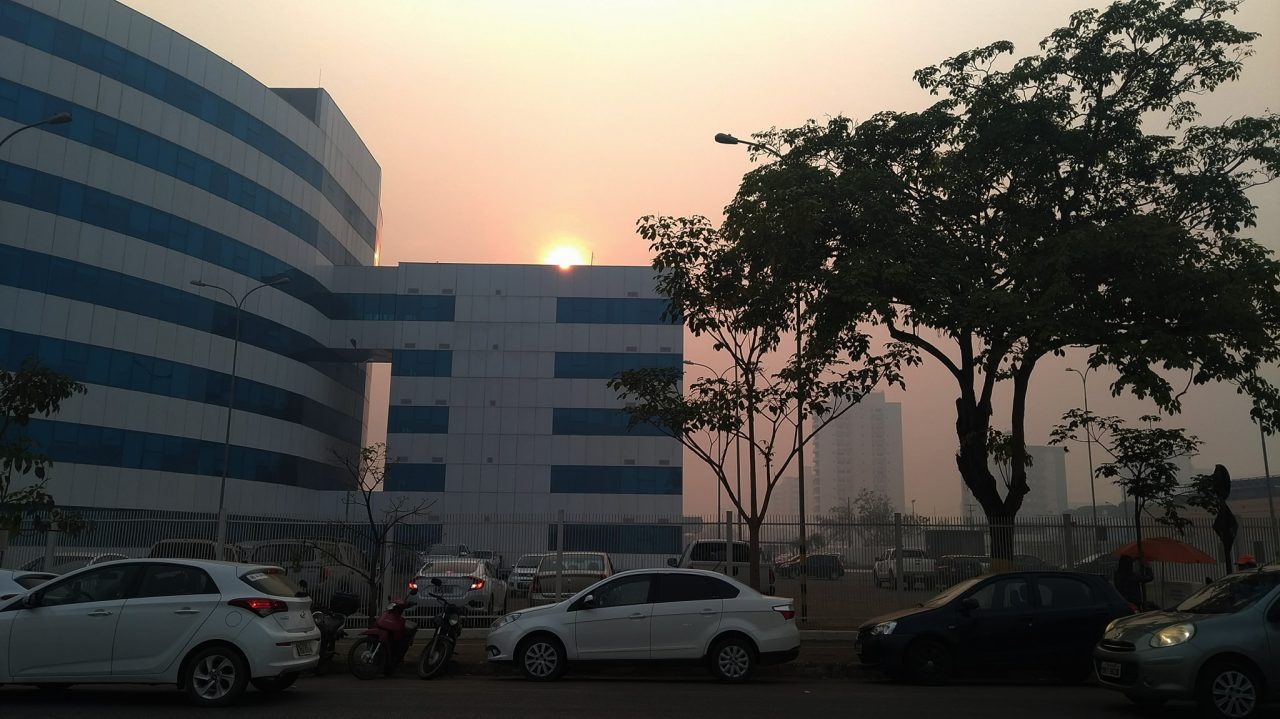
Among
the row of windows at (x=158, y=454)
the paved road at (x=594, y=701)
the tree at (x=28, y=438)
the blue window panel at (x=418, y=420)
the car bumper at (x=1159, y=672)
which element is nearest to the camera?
the car bumper at (x=1159, y=672)

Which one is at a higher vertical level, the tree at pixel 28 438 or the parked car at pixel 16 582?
the tree at pixel 28 438

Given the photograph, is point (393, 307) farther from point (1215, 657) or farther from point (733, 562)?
point (1215, 657)

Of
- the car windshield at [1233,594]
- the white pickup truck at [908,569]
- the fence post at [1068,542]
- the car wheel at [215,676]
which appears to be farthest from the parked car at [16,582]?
the fence post at [1068,542]

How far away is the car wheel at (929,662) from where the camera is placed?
41.7 ft

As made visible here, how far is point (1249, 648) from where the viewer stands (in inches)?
367

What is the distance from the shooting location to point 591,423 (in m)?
50.0

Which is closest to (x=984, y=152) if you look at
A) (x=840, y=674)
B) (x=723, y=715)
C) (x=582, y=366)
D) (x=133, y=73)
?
(x=840, y=674)

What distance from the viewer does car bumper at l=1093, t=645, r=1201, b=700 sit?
9359 mm

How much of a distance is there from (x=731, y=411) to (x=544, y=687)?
7590 millimetres

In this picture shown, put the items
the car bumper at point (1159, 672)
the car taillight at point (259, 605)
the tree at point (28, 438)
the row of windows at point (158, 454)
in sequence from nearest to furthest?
the car bumper at point (1159, 672), the car taillight at point (259, 605), the tree at point (28, 438), the row of windows at point (158, 454)

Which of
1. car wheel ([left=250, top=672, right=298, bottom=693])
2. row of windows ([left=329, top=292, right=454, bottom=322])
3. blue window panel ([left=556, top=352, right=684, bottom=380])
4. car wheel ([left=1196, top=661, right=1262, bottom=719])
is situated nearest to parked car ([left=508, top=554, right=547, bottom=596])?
car wheel ([left=250, top=672, right=298, bottom=693])

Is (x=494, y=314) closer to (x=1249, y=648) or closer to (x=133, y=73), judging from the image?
(x=133, y=73)

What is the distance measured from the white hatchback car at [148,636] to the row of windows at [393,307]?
41.9m

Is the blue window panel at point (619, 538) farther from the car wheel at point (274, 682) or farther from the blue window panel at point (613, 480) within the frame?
the blue window panel at point (613, 480)
